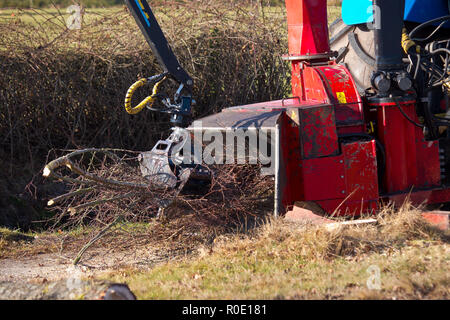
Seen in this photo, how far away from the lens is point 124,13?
841 centimetres

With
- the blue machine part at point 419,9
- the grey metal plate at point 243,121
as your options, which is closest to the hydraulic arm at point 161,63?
the grey metal plate at point 243,121

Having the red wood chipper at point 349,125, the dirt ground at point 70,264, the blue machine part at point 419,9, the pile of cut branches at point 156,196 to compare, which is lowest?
the dirt ground at point 70,264

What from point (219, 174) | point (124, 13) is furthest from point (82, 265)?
point (124, 13)

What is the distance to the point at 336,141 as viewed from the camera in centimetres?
516

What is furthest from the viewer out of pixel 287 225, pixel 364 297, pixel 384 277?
pixel 287 225

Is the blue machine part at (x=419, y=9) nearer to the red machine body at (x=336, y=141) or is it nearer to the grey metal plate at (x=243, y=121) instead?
the red machine body at (x=336, y=141)

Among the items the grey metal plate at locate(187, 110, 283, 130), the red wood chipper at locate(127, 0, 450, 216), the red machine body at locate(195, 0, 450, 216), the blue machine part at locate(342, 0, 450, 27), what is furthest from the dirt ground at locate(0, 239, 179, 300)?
the blue machine part at locate(342, 0, 450, 27)

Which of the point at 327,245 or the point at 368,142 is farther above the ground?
the point at 368,142

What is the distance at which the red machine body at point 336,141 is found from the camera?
513 centimetres

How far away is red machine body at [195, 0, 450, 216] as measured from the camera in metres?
5.13

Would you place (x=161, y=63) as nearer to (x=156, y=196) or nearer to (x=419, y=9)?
(x=156, y=196)

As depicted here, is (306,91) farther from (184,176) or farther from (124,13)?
(124,13)

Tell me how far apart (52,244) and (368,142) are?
3.08 meters
